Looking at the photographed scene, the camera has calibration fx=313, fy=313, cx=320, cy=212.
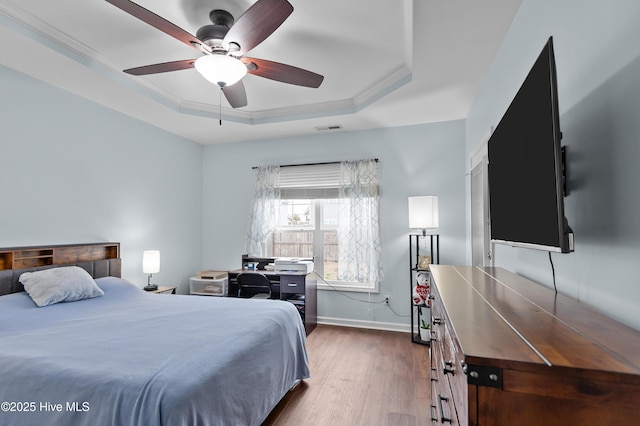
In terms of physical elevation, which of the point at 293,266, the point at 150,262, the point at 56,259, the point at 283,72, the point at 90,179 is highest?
the point at 283,72

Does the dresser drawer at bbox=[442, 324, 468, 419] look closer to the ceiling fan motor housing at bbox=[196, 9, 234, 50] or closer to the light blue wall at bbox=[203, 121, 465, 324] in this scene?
the ceiling fan motor housing at bbox=[196, 9, 234, 50]

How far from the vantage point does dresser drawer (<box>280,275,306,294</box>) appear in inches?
151

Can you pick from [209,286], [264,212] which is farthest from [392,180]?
[209,286]

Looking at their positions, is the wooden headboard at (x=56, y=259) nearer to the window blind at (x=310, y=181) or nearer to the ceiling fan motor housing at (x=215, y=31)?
the window blind at (x=310, y=181)

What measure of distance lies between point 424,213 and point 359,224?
89 centimetres

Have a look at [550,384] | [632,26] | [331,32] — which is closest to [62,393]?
[550,384]

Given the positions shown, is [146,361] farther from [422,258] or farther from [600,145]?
[422,258]

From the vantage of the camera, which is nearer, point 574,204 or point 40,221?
point 574,204

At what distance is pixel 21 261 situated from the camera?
8.36ft

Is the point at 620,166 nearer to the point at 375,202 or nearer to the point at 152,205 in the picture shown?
the point at 375,202

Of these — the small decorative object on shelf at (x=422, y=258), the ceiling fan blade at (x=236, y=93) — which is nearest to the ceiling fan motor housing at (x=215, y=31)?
the ceiling fan blade at (x=236, y=93)

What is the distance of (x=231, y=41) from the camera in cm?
187


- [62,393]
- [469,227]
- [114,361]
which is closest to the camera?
[62,393]

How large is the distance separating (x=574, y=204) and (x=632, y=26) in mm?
581
